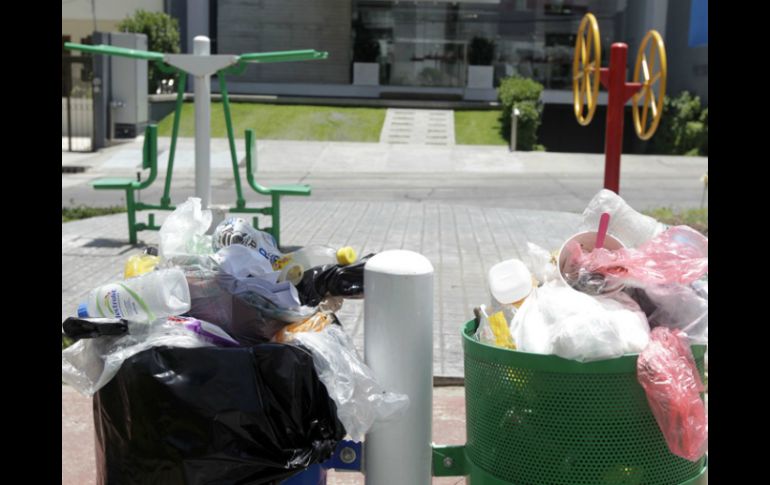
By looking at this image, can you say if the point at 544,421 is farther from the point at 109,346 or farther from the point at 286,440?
the point at 109,346

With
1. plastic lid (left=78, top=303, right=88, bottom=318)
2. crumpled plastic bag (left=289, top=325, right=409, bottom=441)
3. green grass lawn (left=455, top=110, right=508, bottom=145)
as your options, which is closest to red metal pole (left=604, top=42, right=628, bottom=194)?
crumpled plastic bag (left=289, top=325, right=409, bottom=441)

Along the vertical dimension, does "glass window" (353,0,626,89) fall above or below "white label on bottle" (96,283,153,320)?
above

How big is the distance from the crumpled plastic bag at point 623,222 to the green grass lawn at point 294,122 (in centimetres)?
2191

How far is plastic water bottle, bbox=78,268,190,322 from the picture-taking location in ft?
8.18

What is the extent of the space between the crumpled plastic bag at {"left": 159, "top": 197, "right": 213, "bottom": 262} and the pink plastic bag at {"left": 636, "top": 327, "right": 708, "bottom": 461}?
139 centimetres

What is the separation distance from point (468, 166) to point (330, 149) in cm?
411

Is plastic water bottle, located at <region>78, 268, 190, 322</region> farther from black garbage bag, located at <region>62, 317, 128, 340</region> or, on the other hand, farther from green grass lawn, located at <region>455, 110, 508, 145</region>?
green grass lawn, located at <region>455, 110, 508, 145</region>

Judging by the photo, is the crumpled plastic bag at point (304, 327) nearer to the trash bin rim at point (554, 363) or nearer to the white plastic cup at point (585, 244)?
the trash bin rim at point (554, 363)

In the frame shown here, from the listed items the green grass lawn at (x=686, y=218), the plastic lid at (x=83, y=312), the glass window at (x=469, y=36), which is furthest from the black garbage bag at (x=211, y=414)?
the glass window at (x=469, y=36)

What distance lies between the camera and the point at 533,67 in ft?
109

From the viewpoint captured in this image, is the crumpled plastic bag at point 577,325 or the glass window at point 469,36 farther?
the glass window at point 469,36

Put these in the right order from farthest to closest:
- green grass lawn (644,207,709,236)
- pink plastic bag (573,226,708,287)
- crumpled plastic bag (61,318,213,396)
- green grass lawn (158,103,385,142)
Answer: green grass lawn (158,103,385,142), green grass lawn (644,207,709,236), pink plastic bag (573,226,708,287), crumpled plastic bag (61,318,213,396)

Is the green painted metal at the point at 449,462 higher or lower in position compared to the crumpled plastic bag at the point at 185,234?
lower

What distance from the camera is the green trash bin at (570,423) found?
95.0 inches
